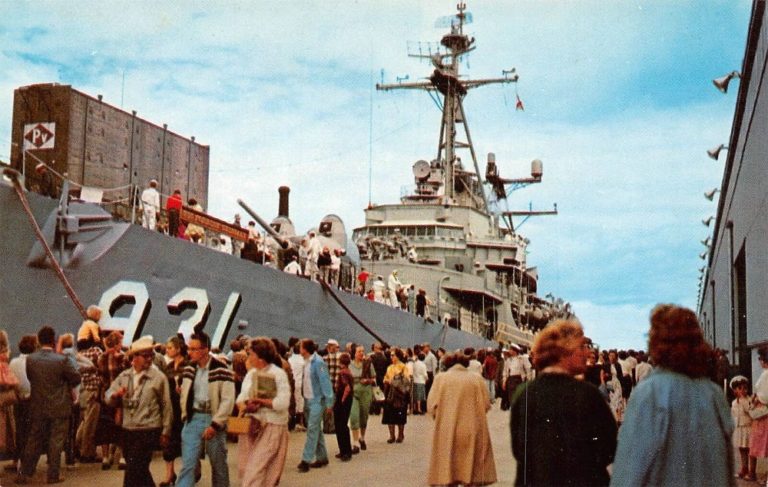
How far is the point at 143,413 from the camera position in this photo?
281 inches

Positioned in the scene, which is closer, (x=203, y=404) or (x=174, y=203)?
(x=203, y=404)

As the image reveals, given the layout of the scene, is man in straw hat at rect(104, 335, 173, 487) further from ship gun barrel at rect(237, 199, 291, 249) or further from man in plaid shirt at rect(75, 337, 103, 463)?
ship gun barrel at rect(237, 199, 291, 249)

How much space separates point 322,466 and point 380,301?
16.3 m

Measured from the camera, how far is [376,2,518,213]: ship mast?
37281mm

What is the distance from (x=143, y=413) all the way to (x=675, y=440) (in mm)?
4626

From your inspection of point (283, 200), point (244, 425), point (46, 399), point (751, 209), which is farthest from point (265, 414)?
point (283, 200)

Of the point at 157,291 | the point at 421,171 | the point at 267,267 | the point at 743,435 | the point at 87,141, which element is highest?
the point at 421,171

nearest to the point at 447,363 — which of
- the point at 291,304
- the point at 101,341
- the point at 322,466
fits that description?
the point at 322,466

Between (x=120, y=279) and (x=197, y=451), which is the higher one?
(x=120, y=279)

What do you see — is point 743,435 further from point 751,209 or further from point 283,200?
point 283,200

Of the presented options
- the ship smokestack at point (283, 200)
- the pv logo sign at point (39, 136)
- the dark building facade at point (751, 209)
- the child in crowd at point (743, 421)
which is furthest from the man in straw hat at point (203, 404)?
the ship smokestack at point (283, 200)

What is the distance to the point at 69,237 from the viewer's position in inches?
533

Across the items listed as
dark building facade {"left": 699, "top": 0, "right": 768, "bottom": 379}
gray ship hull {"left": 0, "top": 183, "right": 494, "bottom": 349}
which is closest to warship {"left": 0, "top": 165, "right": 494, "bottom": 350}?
gray ship hull {"left": 0, "top": 183, "right": 494, "bottom": 349}

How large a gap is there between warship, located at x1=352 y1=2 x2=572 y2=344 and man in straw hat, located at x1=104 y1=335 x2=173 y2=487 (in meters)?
25.4
